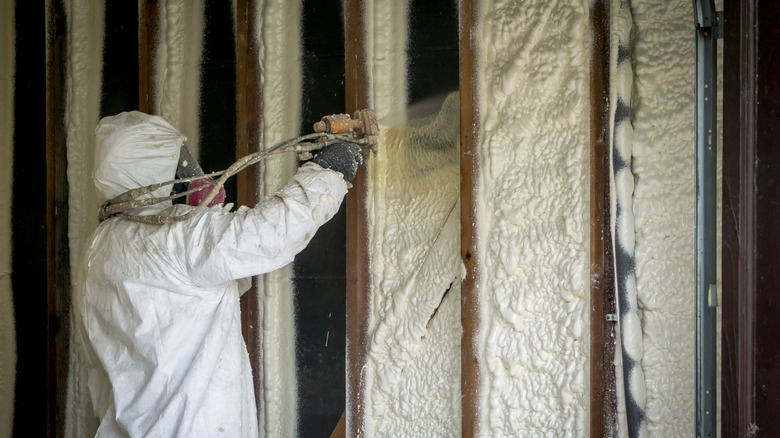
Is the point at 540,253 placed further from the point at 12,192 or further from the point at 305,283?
the point at 12,192

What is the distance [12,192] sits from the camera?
2.78 meters

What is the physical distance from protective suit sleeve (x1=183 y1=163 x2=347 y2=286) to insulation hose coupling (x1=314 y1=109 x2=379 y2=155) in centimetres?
14

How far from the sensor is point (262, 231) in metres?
1.65

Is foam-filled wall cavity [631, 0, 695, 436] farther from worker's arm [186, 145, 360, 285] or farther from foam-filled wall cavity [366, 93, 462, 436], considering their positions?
worker's arm [186, 145, 360, 285]

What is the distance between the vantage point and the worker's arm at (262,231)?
5.44ft

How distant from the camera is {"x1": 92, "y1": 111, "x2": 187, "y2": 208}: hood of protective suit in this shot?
1848mm

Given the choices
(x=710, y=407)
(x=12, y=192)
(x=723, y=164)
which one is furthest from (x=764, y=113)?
(x=12, y=192)

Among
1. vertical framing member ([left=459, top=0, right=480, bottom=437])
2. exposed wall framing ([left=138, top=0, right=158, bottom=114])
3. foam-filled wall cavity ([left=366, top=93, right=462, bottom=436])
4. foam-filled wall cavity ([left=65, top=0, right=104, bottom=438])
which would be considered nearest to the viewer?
vertical framing member ([left=459, top=0, right=480, bottom=437])

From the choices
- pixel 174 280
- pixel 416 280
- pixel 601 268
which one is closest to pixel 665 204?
pixel 601 268

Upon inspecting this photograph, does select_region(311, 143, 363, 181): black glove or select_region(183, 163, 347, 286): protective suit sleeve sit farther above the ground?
select_region(311, 143, 363, 181): black glove

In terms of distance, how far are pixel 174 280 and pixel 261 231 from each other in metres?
0.30

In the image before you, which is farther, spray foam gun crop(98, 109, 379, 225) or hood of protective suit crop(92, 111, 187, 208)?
hood of protective suit crop(92, 111, 187, 208)

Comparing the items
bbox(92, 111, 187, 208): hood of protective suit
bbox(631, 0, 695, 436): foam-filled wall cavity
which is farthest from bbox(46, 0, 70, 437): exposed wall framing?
bbox(631, 0, 695, 436): foam-filled wall cavity

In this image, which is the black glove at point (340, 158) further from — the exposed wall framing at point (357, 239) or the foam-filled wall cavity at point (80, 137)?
the foam-filled wall cavity at point (80, 137)
